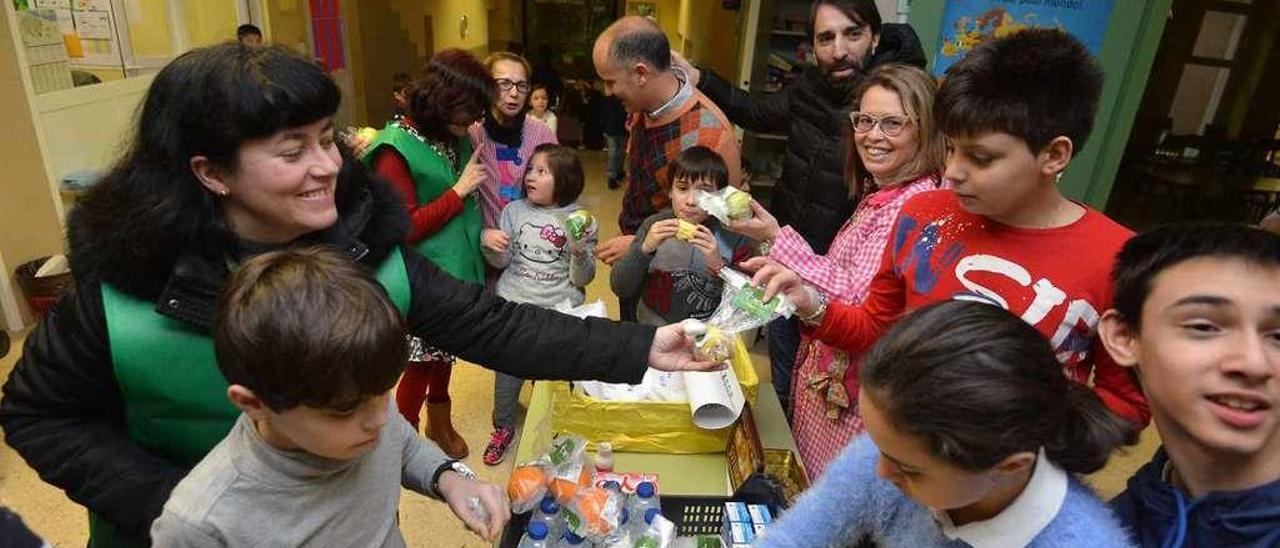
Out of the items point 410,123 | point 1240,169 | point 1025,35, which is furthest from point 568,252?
point 1240,169

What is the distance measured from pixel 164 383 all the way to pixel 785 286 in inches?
45.8

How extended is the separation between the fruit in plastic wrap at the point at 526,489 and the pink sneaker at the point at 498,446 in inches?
51.6

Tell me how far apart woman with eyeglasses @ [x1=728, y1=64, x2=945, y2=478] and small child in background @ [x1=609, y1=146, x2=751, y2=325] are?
512 millimetres

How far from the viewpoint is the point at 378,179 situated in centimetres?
134

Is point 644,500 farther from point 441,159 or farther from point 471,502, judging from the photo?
point 441,159

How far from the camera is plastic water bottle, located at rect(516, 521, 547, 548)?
146cm

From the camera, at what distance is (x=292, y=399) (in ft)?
2.89

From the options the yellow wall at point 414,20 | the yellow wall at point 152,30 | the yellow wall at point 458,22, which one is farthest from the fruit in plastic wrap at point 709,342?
the yellow wall at point 414,20

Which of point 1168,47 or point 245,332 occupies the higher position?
point 1168,47

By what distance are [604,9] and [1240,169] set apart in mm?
7529

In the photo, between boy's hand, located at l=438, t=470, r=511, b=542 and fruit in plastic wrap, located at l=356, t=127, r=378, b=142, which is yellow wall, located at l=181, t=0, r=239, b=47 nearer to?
fruit in plastic wrap, located at l=356, t=127, r=378, b=142

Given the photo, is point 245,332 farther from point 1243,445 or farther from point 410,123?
point 410,123

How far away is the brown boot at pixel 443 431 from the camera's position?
2.81 m

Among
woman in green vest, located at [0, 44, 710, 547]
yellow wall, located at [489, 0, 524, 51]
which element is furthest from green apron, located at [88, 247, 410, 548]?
yellow wall, located at [489, 0, 524, 51]
